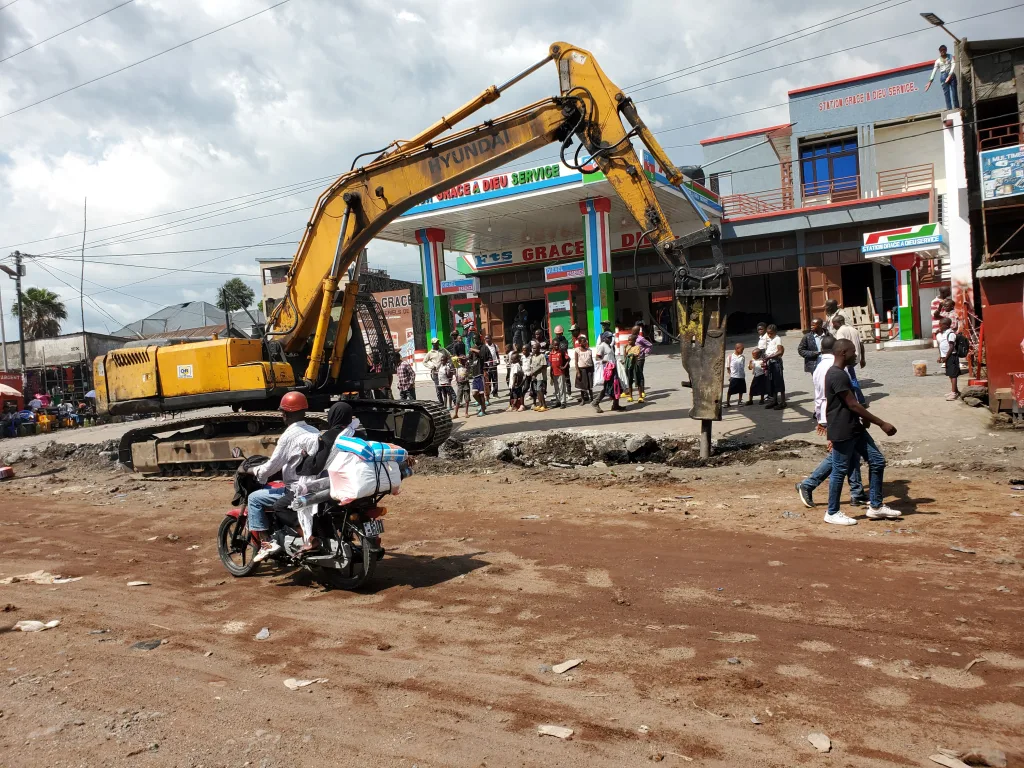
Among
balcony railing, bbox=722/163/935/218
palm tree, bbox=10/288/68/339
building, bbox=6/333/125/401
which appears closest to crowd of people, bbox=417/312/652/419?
balcony railing, bbox=722/163/935/218

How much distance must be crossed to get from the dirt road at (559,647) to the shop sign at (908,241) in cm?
1632

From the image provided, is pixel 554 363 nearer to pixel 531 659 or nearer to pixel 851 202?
pixel 531 659

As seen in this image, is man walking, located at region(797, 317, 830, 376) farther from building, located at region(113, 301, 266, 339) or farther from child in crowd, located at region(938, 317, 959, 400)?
building, located at region(113, 301, 266, 339)

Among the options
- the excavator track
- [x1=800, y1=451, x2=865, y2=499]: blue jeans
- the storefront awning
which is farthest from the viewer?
the storefront awning

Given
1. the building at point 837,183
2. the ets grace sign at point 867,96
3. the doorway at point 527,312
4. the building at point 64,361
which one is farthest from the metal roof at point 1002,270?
the building at point 64,361

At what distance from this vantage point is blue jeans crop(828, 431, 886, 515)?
7582mm

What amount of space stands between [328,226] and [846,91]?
2595 centimetres

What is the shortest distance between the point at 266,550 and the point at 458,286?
22686 millimetres

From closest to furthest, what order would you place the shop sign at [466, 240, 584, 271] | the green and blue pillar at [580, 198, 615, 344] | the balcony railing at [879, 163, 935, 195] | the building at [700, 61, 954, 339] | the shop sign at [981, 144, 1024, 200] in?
the shop sign at [981, 144, 1024, 200] < the green and blue pillar at [580, 198, 615, 344] < the building at [700, 61, 954, 339] < the balcony railing at [879, 163, 935, 195] < the shop sign at [466, 240, 584, 271]

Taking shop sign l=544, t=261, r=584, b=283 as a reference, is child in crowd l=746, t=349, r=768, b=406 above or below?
below

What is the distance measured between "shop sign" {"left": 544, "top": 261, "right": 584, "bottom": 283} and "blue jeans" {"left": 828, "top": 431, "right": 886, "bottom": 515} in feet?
64.4

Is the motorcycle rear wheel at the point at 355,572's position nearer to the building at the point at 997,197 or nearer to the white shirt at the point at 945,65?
the building at the point at 997,197

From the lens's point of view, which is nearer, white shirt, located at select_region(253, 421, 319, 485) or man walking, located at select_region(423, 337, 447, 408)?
white shirt, located at select_region(253, 421, 319, 485)

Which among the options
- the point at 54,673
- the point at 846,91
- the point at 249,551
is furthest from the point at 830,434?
the point at 846,91
